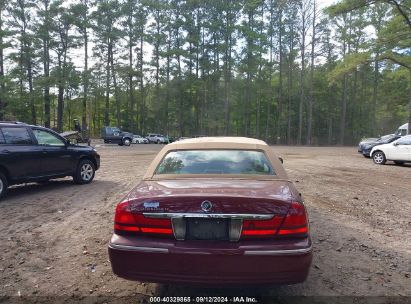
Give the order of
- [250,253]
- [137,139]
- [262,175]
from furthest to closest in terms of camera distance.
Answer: [137,139] → [262,175] → [250,253]

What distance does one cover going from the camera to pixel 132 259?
3080 mm

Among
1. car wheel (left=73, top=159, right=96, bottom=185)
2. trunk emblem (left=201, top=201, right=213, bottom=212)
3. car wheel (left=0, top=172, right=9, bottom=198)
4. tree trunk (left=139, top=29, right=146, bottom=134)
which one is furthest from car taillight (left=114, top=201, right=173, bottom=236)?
tree trunk (left=139, top=29, right=146, bottom=134)

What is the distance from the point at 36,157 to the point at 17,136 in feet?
2.15

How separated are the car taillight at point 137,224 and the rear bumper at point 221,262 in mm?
98

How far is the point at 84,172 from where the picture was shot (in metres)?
10.5

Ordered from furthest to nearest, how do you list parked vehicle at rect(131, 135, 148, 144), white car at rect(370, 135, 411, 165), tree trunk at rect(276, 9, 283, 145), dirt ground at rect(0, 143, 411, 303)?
tree trunk at rect(276, 9, 283, 145)
parked vehicle at rect(131, 135, 148, 144)
white car at rect(370, 135, 411, 165)
dirt ground at rect(0, 143, 411, 303)

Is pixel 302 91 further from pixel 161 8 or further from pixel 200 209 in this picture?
pixel 200 209

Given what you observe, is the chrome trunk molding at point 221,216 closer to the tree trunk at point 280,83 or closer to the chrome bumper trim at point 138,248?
the chrome bumper trim at point 138,248

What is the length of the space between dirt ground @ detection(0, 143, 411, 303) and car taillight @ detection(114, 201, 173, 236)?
0.84m

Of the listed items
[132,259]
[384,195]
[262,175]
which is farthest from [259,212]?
[384,195]

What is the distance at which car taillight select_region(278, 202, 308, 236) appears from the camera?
307cm

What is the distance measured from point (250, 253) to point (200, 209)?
1.79 ft

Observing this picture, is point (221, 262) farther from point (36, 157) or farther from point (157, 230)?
point (36, 157)

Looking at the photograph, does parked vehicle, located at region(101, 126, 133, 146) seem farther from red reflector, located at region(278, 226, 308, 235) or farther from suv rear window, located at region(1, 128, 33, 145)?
red reflector, located at region(278, 226, 308, 235)
